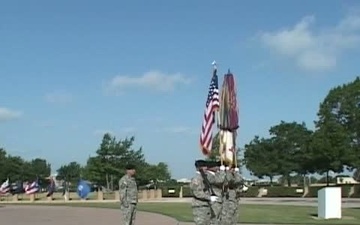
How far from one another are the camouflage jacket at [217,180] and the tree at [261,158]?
240 feet

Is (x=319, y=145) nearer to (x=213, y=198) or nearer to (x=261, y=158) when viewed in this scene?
(x=261, y=158)

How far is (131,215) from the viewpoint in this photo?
56.7 feet

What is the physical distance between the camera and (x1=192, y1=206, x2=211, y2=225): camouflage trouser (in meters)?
14.3

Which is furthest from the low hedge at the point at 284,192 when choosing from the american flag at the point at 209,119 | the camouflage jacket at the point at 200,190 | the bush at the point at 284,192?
the camouflage jacket at the point at 200,190

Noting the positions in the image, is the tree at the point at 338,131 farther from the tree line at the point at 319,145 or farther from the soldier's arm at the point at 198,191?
the soldier's arm at the point at 198,191

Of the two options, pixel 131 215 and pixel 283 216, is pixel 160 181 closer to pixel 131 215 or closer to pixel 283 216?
pixel 283 216

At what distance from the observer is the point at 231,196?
49.4ft

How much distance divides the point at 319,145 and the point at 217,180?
6077 cm

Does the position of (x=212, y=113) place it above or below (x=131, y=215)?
above

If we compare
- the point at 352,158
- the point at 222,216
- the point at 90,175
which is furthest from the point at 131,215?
the point at 90,175

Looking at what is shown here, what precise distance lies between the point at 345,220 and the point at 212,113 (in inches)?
293

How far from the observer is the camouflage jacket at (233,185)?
48.9 feet

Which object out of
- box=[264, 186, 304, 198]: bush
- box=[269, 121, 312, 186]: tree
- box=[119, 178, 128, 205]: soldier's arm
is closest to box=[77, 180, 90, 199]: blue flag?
box=[264, 186, 304, 198]: bush

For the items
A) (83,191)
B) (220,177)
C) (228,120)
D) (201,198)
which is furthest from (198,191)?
(83,191)
